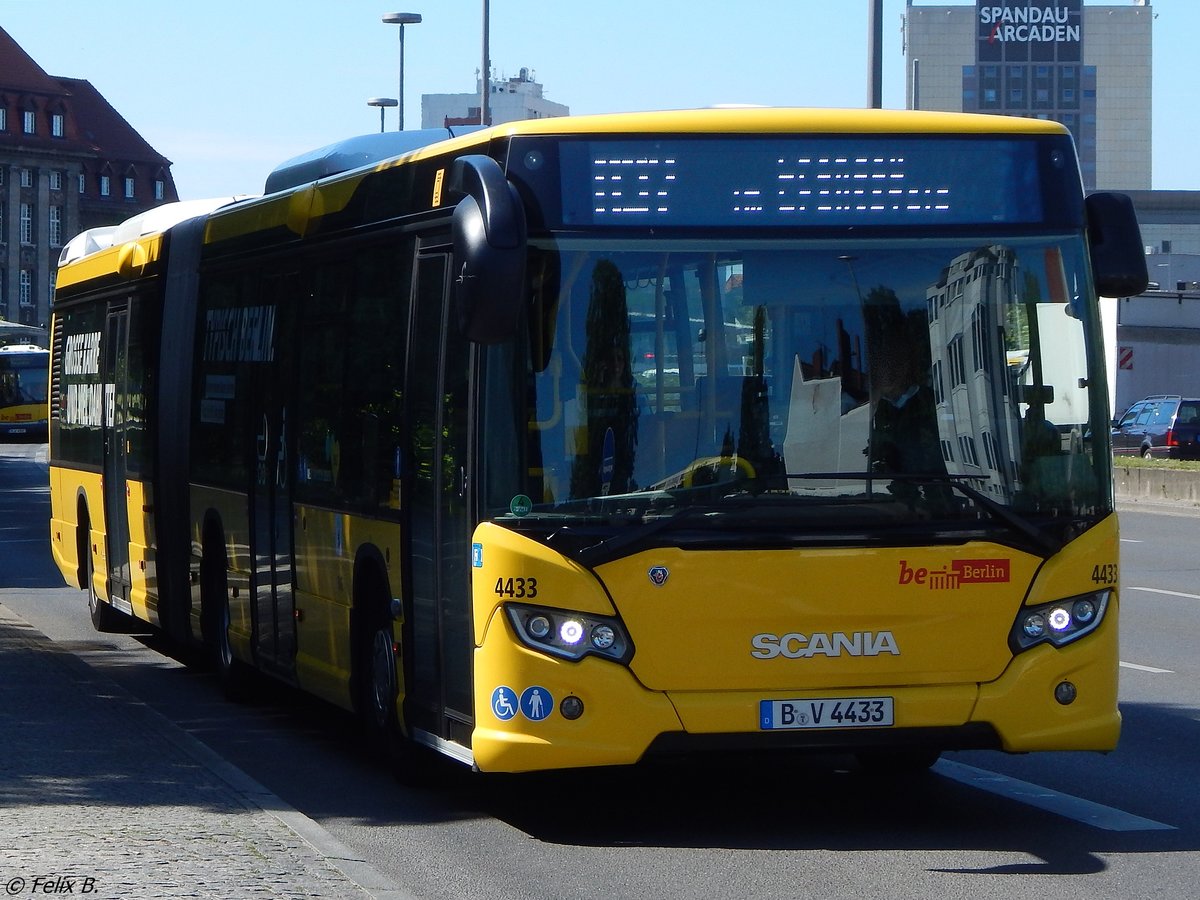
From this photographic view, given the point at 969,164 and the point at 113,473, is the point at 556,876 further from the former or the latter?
the point at 113,473

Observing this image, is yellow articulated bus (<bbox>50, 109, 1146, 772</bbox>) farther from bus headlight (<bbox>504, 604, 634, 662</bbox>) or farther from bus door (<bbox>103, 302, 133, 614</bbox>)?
bus door (<bbox>103, 302, 133, 614</bbox>)

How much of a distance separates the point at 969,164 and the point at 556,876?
3147 mm

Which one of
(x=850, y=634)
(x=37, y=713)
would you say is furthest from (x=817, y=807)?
(x=37, y=713)

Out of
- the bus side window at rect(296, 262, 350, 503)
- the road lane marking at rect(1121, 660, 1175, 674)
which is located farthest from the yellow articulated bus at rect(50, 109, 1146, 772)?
the road lane marking at rect(1121, 660, 1175, 674)

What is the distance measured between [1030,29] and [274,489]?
181 m

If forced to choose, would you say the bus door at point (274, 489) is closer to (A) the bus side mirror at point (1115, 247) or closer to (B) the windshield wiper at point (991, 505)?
(B) the windshield wiper at point (991, 505)

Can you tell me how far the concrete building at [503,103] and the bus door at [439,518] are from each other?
175251mm

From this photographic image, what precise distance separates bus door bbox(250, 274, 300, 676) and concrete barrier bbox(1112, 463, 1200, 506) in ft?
78.9

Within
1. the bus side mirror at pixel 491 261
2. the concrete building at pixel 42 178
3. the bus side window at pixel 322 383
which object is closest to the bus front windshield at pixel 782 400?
the bus side mirror at pixel 491 261

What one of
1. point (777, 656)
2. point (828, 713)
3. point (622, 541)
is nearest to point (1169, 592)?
point (828, 713)

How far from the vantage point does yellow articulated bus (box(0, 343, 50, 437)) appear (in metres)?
73.8

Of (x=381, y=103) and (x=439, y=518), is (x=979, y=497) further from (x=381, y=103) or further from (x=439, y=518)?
(x=381, y=103)

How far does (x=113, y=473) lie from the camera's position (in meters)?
16.1

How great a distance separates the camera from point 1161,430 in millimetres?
49094
